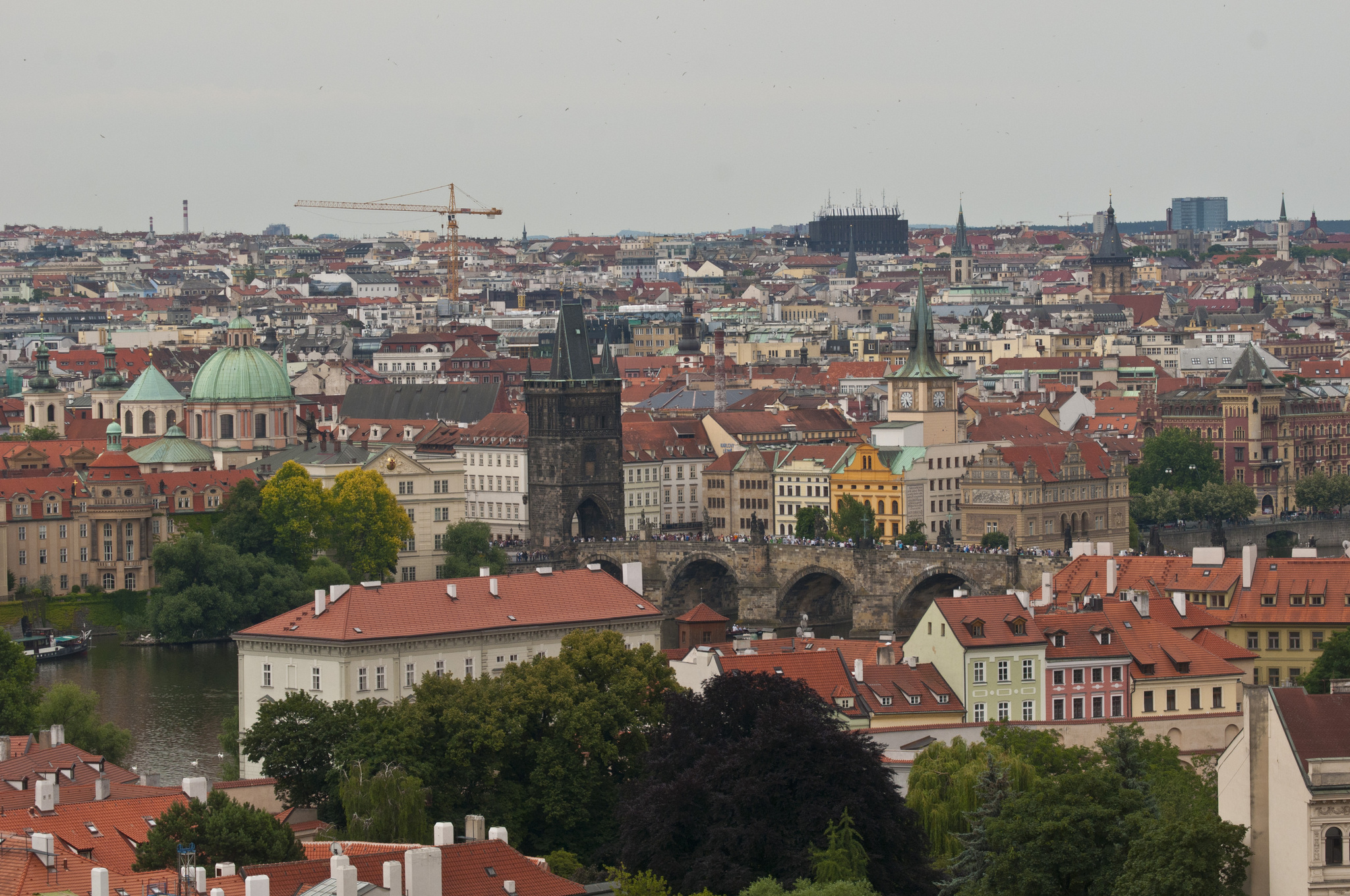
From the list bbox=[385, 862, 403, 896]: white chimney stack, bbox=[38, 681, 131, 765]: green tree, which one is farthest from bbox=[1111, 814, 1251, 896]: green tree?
bbox=[38, 681, 131, 765]: green tree

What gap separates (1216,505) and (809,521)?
62.9 feet

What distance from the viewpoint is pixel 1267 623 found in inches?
2790

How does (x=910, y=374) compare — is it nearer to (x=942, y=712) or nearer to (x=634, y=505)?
(x=634, y=505)

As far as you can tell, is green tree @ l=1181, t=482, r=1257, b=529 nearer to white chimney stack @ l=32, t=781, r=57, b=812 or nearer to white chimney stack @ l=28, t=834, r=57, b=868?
white chimney stack @ l=32, t=781, r=57, b=812

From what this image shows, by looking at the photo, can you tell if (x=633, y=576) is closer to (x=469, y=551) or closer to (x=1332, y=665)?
(x=1332, y=665)

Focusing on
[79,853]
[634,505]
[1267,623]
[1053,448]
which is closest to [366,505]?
[634,505]

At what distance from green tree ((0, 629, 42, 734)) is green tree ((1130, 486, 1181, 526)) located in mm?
69241

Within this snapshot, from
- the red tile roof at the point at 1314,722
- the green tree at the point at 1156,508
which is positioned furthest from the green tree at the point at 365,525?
the red tile roof at the point at 1314,722

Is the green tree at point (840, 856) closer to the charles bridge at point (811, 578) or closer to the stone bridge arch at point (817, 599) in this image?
the charles bridge at point (811, 578)

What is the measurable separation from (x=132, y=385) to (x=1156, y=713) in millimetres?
84659

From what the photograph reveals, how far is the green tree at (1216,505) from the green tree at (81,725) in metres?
70.9

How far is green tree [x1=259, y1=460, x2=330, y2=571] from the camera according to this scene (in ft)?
362

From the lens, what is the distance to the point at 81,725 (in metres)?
65.4

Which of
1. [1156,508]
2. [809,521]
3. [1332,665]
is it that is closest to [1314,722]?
[1332,665]
